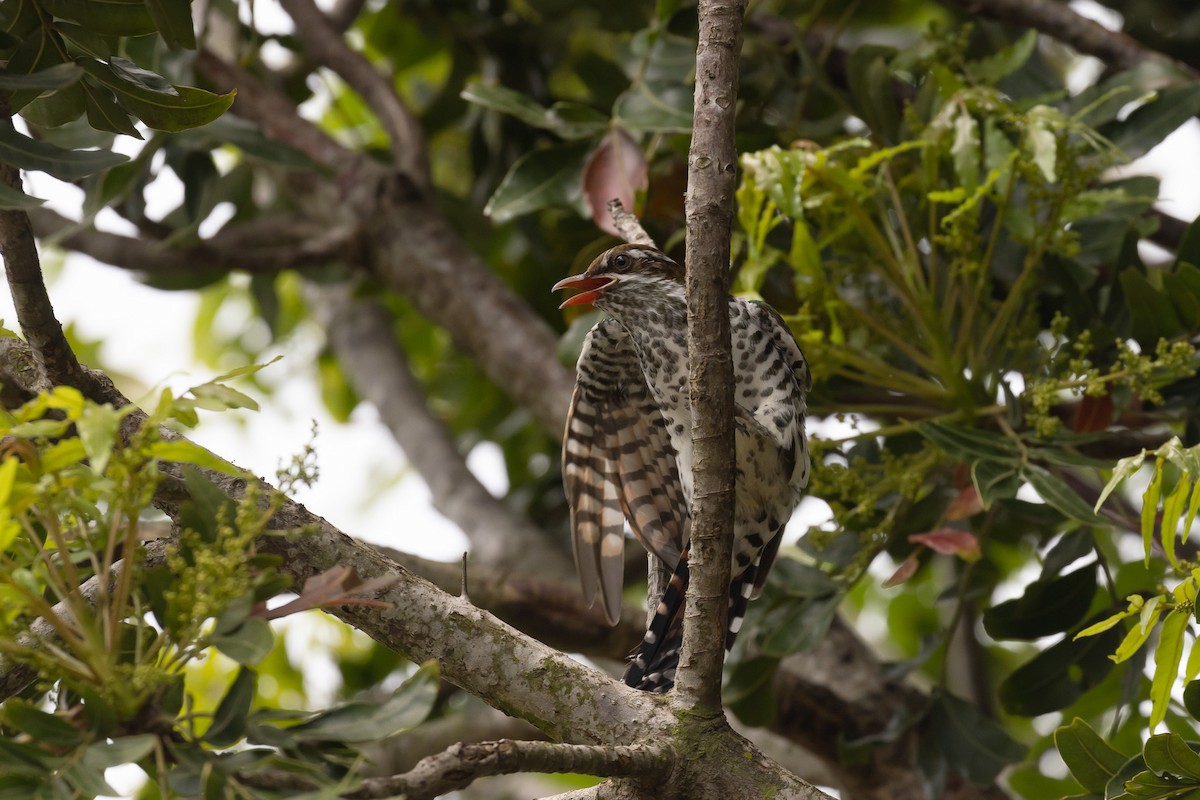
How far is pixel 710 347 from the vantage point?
193 cm

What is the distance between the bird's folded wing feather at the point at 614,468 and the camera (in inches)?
117

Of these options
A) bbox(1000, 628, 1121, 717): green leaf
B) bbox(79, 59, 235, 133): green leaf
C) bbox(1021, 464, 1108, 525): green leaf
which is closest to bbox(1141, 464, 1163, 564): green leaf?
bbox(1021, 464, 1108, 525): green leaf

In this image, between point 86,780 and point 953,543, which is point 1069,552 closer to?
point 953,543

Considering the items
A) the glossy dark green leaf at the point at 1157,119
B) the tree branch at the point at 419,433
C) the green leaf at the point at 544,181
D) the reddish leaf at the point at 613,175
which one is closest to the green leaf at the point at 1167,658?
the glossy dark green leaf at the point at 1157,119

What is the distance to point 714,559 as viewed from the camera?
6.52ft

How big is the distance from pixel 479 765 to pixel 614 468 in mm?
1649

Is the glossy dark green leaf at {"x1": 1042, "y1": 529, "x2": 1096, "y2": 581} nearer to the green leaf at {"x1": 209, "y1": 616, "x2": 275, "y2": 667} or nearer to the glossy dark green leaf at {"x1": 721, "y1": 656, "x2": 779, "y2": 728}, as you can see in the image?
the glossy dark green leaf at {"x1": 721, "y1": 656, "x2": 779, "y2": 728}

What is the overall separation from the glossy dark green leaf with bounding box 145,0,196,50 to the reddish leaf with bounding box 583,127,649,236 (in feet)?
4.16

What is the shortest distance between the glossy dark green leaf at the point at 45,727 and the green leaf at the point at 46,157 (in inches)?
30.5

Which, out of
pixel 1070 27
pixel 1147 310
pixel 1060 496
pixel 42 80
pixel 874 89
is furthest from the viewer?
pixel 1070 27

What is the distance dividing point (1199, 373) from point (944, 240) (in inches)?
29.2

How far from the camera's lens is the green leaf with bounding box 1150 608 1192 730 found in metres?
1.69

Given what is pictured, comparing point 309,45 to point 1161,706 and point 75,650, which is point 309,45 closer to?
point 75,650

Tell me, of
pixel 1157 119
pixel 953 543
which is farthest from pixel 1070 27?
pixel 953 543
